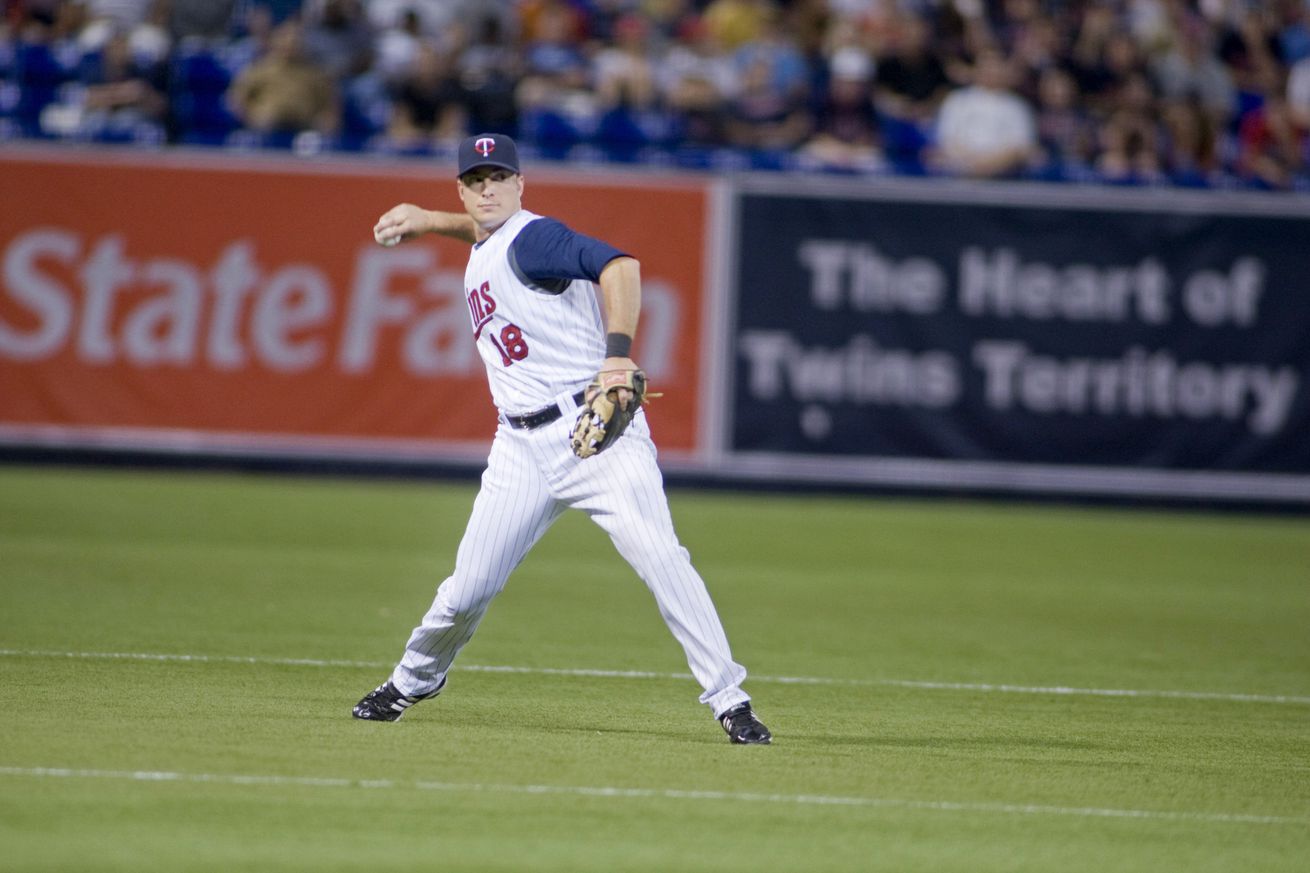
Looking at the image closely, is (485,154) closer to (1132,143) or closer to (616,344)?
(616,344)

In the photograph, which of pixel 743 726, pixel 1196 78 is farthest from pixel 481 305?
pixel 1196 78

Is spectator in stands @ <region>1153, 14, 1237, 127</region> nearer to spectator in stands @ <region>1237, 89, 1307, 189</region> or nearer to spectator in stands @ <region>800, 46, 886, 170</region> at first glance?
spectator in stands @ <region>1237, 89, 1307, 189</region>

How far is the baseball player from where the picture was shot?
6730mm

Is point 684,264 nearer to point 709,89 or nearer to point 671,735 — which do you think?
point 709,89

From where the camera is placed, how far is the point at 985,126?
17734mm

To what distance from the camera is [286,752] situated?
6.37 meters

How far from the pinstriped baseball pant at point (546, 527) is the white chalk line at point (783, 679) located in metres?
1.66

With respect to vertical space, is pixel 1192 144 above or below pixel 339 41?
below

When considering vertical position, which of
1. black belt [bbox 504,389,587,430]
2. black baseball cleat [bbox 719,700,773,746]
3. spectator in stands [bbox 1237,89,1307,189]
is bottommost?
black baseball cleat [bbox 719,700,773,746]

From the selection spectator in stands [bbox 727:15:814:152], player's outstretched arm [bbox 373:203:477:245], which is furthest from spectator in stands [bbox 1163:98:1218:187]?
player's outstretched arm [bbox 373:203:477:245]

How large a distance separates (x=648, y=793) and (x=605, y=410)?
1318 mm

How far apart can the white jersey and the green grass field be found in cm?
130

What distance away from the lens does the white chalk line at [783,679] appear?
8469mm

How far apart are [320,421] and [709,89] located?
4.78m
